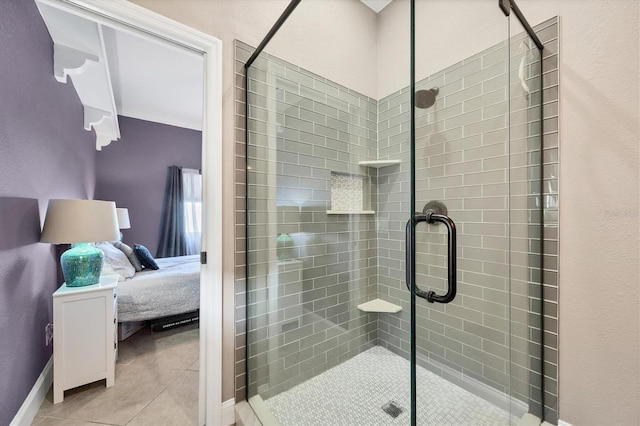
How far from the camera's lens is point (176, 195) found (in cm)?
436

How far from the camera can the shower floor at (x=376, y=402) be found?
4.29ft

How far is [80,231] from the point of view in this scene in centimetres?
160

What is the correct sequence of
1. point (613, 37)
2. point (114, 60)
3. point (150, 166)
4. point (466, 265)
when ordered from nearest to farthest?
point (613, 37) < point (466, 265) < point (114, 60) < point (150, 166)

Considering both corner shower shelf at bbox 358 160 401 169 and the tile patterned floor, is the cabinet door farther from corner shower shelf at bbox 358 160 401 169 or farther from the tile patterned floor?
corner shower shelf at bbox 358 160 401 169

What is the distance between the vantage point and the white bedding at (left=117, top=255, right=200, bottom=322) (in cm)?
233

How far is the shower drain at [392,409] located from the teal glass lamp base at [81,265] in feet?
6.90

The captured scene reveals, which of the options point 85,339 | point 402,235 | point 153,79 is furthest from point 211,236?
point 153,79

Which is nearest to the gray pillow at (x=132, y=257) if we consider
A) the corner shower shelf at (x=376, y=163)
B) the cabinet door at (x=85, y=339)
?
the cabinet door at (x=85, y=339)

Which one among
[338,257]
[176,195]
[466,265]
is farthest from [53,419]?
[176,195]

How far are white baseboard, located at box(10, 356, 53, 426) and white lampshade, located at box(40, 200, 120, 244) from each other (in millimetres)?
904

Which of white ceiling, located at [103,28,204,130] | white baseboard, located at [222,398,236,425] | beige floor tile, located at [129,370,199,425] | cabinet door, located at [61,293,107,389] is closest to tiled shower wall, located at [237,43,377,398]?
white baseboard, located at [222,398,236,425]

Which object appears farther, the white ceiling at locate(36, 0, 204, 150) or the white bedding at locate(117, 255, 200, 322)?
the white bedding at locate(117, 255, 200, 322)

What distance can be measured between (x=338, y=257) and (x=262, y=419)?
0.96 m

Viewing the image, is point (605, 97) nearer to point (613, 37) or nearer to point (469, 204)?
point (613, 37)
